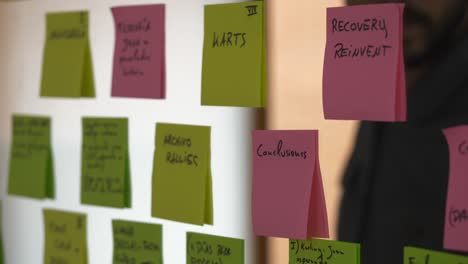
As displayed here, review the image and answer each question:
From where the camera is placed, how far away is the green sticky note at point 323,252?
31.3 inches

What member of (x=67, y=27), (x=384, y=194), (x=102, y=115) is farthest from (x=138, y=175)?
(x=384, y=194)

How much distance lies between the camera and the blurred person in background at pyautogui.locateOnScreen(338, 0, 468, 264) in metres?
0.76

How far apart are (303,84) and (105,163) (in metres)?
0.32

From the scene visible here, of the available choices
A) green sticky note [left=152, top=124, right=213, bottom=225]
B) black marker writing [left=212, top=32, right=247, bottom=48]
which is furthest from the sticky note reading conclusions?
black marker writing [left=212, top=32, right=247, bottom=48]

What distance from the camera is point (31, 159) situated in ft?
3.52

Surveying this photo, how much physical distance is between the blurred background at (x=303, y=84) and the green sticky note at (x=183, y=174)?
0.31ft

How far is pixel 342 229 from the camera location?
829 millimetres

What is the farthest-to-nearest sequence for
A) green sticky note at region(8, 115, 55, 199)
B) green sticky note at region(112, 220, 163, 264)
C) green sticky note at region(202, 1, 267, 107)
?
green sticky note at region(8, 115, 55, 199) → green sticky note at region(112, 220, 163, 264) → green sticky note at region(202, 1, 267, 107)

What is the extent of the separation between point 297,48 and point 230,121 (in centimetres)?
13

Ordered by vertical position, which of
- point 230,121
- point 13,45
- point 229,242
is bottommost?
point 229,242

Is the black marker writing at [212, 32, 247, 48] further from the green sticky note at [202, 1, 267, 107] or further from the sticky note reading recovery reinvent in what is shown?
the sticky note reading recovery reinvent

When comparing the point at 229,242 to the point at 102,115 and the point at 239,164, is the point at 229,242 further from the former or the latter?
the point at 102,115

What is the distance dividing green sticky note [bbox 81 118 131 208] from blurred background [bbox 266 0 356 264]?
23cm

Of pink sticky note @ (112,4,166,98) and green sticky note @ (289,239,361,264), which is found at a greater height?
pink sticky note @ (112,4,166,98)
